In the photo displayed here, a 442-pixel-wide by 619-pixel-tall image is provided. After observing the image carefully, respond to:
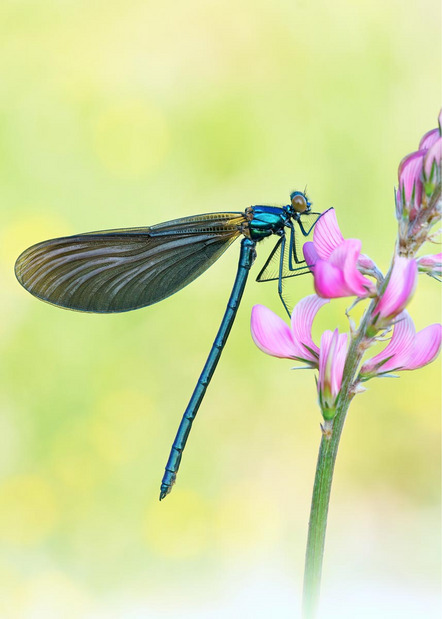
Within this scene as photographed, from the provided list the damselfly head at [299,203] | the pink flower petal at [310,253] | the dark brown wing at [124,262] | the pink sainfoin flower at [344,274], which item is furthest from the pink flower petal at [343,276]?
the dark brown wing at [124,262]

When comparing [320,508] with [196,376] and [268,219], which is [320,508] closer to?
[268,219]

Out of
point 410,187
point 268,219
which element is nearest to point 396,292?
point 410,187

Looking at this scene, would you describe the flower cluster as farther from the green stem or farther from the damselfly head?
the damselfly head

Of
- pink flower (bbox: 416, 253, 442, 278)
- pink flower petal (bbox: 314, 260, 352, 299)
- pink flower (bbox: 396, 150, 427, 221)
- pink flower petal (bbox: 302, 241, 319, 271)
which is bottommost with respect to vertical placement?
pink flower petal (bbox: 314, 260, 352, 299)

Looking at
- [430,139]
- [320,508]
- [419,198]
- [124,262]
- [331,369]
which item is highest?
[124,262]

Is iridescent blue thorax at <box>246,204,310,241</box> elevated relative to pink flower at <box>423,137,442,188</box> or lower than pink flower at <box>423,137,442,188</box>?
elevated

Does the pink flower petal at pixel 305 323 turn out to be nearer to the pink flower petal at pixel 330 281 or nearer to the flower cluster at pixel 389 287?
the flower cluster at pixel 389 287

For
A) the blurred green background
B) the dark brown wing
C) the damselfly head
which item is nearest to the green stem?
the damselfly head
